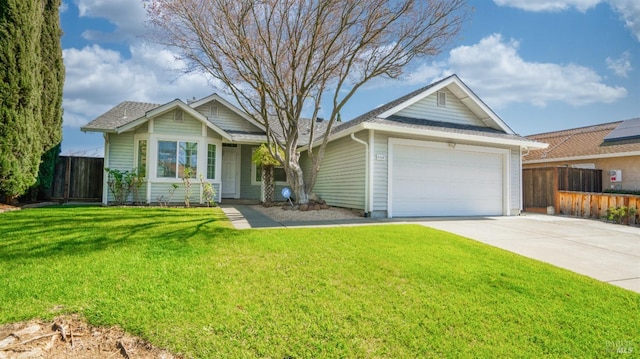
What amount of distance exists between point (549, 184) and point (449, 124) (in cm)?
485

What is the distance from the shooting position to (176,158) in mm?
12375

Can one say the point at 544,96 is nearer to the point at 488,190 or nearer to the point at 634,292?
the point at 488,190

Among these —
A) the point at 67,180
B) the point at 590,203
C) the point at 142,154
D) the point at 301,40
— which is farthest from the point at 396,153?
the point at 67,180

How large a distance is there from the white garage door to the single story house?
0.10 feet

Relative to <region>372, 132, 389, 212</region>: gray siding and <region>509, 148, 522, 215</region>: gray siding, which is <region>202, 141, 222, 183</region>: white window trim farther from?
<region>509, 148, 522, 215</region>: gray siding

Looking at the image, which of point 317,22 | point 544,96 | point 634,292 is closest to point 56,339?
point 634,292

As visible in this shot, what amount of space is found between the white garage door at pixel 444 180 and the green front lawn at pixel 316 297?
456 centimetres

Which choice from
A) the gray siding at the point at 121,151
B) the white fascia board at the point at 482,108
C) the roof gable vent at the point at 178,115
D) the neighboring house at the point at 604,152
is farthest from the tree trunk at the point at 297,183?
the neighboring house at the point at 604,152

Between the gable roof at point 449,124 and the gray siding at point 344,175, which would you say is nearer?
the gable roof at point 449,124

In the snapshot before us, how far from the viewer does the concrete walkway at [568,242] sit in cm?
479

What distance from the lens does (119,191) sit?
38.6 feet

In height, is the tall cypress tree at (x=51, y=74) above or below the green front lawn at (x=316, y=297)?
above

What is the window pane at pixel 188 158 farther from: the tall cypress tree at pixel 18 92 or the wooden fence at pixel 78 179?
the tall cypress tree at pixel 18 92

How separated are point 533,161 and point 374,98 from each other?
9.96 meters
